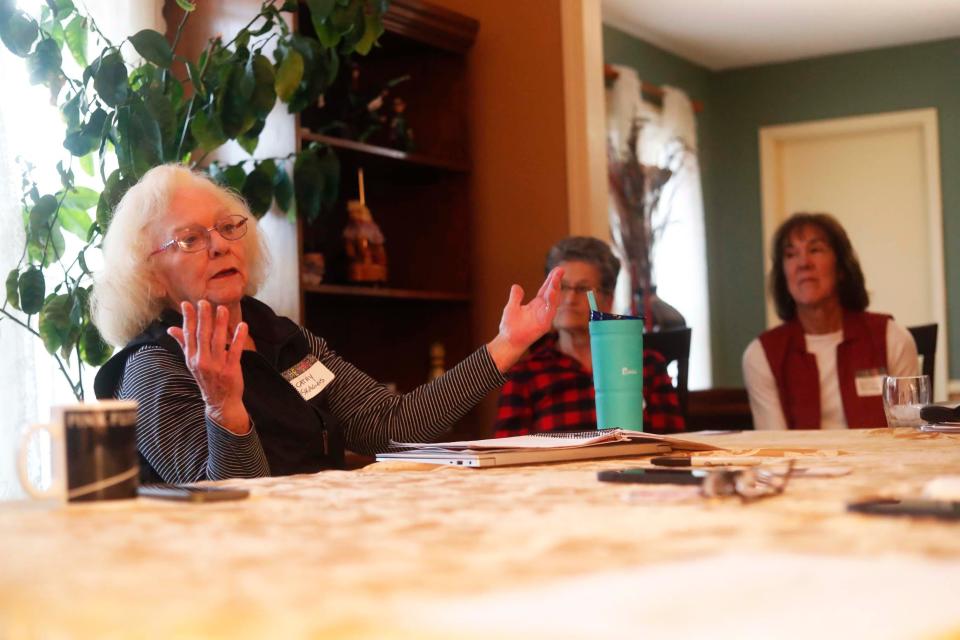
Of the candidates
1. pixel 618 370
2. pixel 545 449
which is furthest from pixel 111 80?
pixel 545 449

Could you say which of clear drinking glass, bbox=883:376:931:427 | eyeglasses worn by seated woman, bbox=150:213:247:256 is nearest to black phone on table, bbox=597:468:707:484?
clear drinking glass, bbox=883:376:931:427

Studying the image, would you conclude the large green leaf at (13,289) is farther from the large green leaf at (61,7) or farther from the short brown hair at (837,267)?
the short brown hair at (837,267)

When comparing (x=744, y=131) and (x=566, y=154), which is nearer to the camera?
(x=566, y=154)

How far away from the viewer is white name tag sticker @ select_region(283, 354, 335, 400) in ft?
6.93

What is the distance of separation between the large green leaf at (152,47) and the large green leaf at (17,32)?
0.22m

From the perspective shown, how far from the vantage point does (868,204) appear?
7160 millimetres

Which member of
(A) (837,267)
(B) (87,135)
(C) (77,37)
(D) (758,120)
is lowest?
(A) (837,267)

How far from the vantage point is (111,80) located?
2.58m

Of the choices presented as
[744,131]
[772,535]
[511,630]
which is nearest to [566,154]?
[772,535]

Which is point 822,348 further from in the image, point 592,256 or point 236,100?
point 236,100

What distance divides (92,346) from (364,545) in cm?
210

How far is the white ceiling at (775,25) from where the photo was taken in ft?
20.0

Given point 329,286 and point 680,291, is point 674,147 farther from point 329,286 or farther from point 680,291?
point 329,286

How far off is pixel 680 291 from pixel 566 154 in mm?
3051
